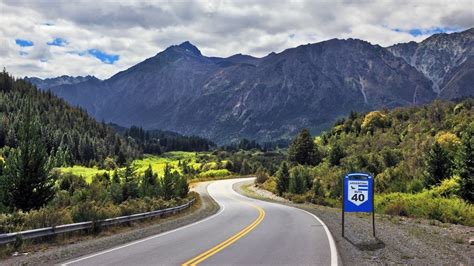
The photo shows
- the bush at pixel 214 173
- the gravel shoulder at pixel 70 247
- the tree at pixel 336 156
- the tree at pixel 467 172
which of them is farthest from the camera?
the bush at pixel 214 173

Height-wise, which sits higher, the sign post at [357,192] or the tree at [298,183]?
the sign post at [357,192]

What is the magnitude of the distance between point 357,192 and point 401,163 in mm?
40254

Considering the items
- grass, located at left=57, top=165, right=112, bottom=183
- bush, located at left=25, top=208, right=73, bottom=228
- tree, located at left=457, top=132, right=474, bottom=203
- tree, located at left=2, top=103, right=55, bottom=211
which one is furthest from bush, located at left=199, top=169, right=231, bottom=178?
bush, located at left=25, top=208, right=73, bottom=228

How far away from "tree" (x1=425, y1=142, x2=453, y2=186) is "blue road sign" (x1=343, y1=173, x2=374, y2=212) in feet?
76.5

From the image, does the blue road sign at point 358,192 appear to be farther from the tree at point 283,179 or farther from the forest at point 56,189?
the tree at point 283,179

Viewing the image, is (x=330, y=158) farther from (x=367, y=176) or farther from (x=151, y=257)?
(x=151, y=257)

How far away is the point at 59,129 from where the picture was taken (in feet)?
516

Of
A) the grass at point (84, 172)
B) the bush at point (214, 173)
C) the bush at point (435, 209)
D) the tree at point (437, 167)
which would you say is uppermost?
the tree at point (437, 167)

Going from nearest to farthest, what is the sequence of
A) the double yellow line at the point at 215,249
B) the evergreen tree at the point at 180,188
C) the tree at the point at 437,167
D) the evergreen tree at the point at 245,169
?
1. the double yellow line at the point at 215,249
2. the tree at the point at 437,167
3. the evergreen tree at the point at 180,188
4. the evergreen tree at the point at 245,169

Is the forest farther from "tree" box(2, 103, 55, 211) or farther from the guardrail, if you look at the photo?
the guardrail

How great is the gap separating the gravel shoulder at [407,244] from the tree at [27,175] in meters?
14.4

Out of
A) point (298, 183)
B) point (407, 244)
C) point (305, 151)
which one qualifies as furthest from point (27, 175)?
point (305, 151)

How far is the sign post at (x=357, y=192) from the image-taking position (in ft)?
54.0

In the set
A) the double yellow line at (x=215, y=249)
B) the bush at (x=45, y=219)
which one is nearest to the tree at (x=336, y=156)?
the double yellow line at (x=215, y=249)
